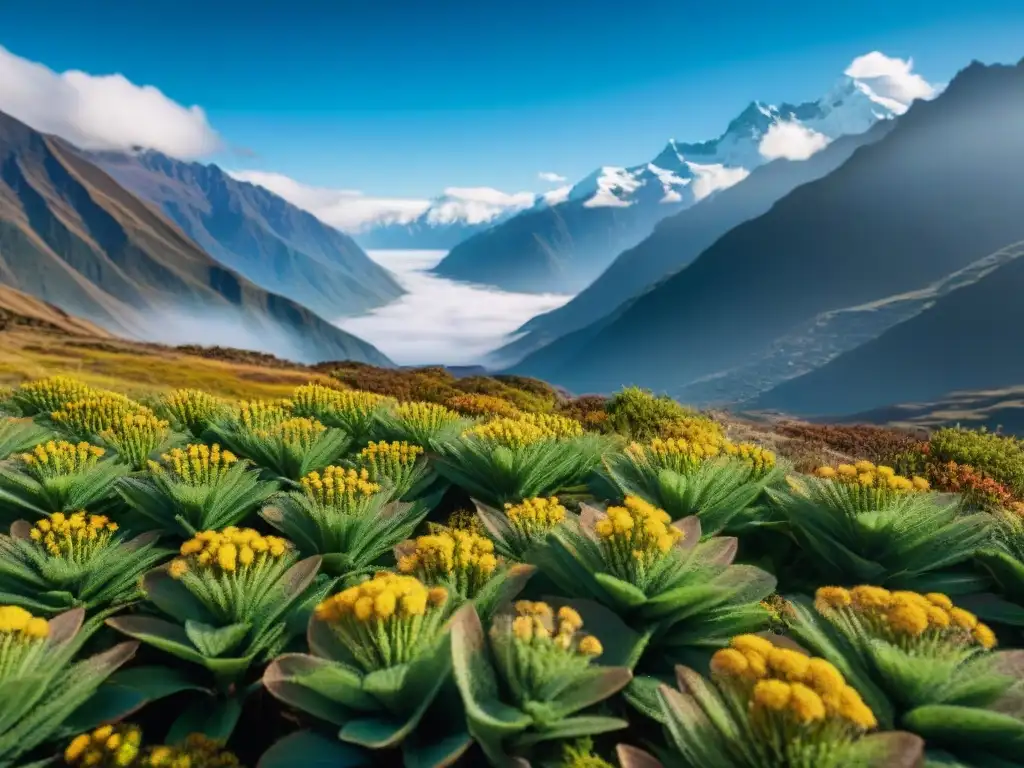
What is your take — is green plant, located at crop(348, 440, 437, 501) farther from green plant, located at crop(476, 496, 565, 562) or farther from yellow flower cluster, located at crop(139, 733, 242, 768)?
yellow flower cluster, located at crop(139, 733, 242, 768)

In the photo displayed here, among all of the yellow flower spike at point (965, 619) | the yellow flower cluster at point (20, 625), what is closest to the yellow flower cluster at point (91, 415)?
the yellow flower cluster at point (20, 625)

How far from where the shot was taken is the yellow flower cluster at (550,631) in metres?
3.65

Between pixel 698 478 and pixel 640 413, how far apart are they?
1032 cm

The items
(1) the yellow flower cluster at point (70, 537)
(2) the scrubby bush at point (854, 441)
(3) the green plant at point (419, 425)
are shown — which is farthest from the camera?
(2) the scrubby bush at point (854, 441)

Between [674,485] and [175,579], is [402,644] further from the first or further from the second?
[674,485]

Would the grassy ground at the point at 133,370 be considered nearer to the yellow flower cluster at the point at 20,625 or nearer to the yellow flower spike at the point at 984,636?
the yellow flower cluster at the point at 20,625

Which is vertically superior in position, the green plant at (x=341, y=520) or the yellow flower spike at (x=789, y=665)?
the green plant at (x=341, y=520)

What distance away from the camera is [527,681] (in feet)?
11.8

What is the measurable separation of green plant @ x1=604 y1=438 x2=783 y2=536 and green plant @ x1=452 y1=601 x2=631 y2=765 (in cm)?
248

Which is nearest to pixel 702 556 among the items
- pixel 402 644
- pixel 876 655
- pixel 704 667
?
pixel 704 667

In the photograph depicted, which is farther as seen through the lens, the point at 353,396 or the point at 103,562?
the point at 353,396

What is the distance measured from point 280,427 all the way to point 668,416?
1093 cm

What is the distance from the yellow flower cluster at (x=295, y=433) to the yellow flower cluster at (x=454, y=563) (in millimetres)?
3098

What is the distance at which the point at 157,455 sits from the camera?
7.28 metres
